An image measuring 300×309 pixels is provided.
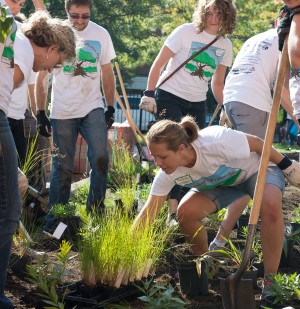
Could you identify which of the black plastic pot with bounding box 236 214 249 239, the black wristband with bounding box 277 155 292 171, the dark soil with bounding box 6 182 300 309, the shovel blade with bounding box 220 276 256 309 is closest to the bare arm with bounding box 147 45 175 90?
the black plastic pot with bounding box 236 214 249 239

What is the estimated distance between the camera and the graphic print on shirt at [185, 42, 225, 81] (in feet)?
24.2

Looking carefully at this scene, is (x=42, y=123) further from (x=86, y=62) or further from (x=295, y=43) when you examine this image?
(x=295, y=43)

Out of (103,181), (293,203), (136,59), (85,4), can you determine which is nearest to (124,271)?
(103,181)

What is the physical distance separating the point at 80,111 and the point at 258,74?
1523mm

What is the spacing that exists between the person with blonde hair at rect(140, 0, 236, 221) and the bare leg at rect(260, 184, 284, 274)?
6.58 ft

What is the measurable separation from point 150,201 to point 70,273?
0.74 meters

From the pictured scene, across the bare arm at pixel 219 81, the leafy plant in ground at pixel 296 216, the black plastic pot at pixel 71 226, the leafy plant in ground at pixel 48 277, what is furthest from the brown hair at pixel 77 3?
the leafy plant in ground at pixel 48 277

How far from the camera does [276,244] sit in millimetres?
5262

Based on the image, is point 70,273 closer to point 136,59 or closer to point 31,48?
point 31,48

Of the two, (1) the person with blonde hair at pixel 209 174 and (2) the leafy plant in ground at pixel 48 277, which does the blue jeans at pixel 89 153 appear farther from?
(2) the leafy plant in ground at pixel 48 277

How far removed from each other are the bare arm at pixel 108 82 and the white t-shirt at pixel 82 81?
5.5 inches

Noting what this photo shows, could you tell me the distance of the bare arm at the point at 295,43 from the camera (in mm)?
4184

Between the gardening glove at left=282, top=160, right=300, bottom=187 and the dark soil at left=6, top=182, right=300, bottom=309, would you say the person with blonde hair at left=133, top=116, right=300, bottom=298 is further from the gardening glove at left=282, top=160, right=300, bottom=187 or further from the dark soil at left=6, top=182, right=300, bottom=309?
the dark soil at left=6, top=182, right=300, bottom=309

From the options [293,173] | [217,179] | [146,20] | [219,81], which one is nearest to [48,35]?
[217,179]
